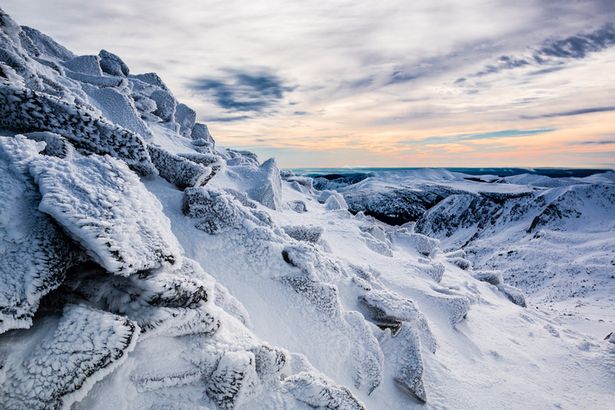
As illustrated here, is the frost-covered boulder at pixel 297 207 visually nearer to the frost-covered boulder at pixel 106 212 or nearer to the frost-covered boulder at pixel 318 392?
the frost-covered boulder at pixel 318 392

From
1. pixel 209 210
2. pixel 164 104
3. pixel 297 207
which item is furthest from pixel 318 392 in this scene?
pixel 164 104

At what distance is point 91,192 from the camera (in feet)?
14.3

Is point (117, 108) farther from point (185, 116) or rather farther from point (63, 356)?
point (185, 116)

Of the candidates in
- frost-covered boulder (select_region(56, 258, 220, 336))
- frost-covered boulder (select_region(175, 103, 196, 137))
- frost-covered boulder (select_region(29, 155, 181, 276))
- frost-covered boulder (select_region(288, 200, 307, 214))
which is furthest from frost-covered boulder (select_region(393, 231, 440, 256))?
frost-covered boulder (select_region(29, 155, 181, 276))

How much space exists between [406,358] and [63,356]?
23.0 ft

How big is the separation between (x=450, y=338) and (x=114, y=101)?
54.7 feet

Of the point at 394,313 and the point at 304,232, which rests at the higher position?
the point at 304,232

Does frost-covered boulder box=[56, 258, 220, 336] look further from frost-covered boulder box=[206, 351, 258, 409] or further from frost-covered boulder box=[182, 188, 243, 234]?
frost-covered boulder box=[182, 188, 243, 234]

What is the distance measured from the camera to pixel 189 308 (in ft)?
14.9

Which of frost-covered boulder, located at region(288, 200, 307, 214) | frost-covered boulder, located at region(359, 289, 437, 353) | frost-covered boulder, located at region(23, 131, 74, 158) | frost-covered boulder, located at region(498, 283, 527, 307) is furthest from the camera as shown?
frost-covered boulder, located at region(288, 200, 307, 214)

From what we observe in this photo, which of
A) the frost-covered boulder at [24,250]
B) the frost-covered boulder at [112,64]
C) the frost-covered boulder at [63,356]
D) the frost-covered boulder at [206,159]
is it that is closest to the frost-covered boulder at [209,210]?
the frost-covered boulder at [206,159]

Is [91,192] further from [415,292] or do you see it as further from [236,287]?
[415,292]

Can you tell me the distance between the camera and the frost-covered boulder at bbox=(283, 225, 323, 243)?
1102cm

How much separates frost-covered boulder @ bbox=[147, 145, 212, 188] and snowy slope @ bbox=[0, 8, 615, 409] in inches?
1.4
